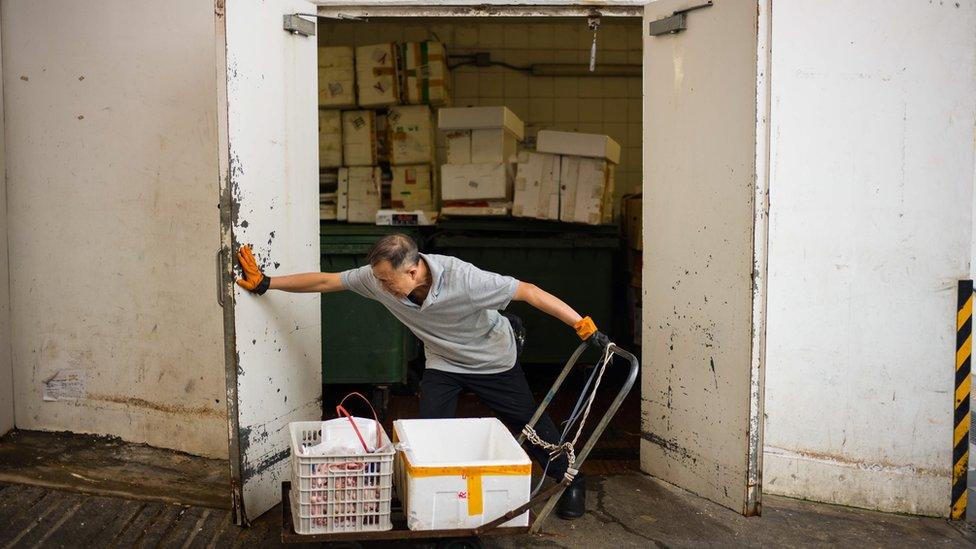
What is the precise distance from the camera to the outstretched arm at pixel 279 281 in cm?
418

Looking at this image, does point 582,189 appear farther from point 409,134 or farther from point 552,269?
point 409,134

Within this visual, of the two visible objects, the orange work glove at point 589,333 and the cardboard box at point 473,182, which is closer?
the orange work glove at point 589,333

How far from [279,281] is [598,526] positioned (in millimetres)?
1933

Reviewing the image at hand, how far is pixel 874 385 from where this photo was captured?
4832 millimetres

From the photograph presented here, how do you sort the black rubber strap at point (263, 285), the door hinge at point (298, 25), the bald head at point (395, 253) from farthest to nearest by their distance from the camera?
the door hinge at point (298, 25) < the black rubber strap at point (263, 285) < the bald head at point (395, 253)

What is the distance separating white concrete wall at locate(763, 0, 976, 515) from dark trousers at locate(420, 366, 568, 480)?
4.24 ft

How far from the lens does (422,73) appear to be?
307 inches

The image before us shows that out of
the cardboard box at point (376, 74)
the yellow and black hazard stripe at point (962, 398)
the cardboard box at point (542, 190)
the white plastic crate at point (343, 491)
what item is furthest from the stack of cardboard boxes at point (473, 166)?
the white plastic crate at point (343, 491)

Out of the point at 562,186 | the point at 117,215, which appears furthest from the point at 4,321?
the point at 562,186

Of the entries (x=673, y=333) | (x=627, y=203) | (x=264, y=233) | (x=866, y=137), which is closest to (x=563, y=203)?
(x=627, y=203)

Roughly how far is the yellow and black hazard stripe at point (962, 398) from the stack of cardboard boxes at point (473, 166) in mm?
3481

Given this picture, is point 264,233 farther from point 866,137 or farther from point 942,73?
point 942,73

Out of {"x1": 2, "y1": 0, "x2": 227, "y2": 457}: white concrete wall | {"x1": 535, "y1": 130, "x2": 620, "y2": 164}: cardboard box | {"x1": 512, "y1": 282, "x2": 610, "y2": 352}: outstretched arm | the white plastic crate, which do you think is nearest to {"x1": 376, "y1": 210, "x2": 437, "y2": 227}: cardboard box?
{"x1": 535, "y1": 130, "x2": 620, "y2": 164}: cardboard box

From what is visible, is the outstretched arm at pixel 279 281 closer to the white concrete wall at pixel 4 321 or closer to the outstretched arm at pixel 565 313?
the outstretched arm at pixel 565 313
